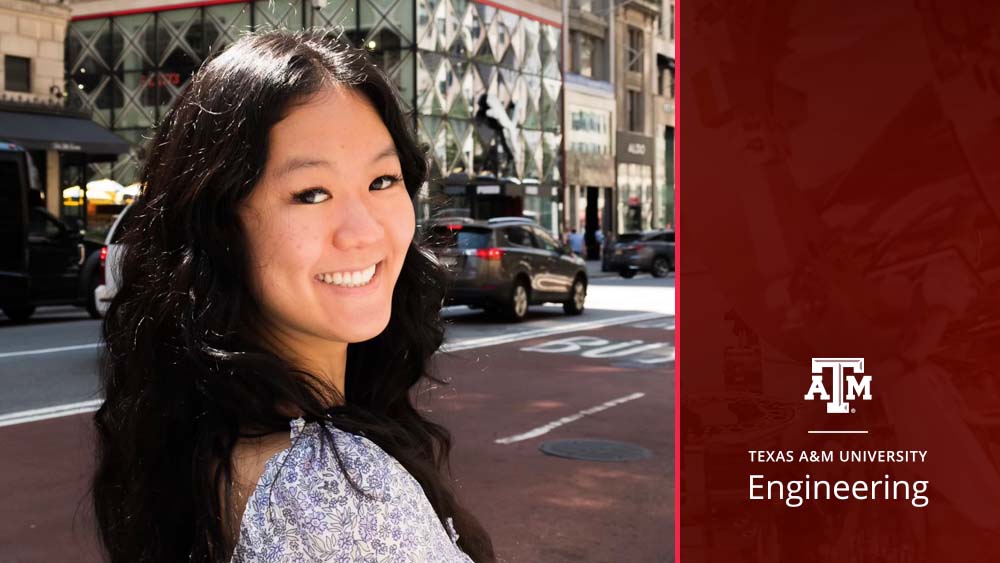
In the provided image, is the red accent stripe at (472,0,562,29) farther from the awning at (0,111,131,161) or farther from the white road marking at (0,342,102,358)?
the white road marking at (0,342,102,358)

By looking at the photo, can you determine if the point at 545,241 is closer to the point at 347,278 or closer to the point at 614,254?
the point at 614,254

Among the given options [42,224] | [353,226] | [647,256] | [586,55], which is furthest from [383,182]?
[586,55]

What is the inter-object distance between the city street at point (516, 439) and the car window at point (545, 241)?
10.9 feet

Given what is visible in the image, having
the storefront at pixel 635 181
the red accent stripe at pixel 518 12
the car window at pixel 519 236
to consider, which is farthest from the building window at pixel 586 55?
the car window at pixel 519 236

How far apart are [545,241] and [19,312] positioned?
8.35 metres

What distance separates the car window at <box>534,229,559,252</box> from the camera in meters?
18.2

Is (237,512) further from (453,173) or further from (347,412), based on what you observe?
(453,173)

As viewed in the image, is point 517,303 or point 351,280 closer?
point 351,280

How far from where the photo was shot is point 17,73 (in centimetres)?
2692
